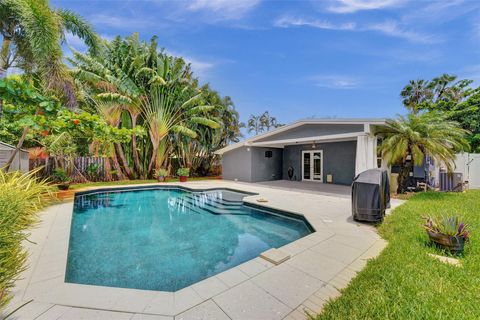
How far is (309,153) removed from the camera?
15.2 meters

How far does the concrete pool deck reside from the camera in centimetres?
232

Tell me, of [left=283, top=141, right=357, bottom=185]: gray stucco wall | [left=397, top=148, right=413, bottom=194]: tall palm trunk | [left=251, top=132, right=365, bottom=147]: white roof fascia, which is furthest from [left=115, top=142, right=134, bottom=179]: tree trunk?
[left=397, top=148, right=413, bottom=194]: tall palm trunk

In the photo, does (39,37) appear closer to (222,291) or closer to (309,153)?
(222,291)

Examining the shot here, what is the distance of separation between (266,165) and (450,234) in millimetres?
12906

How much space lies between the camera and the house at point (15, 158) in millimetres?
8375

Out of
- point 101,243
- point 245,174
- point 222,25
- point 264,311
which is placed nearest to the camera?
point 264,311

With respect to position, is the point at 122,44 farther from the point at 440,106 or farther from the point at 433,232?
the point at 440,106

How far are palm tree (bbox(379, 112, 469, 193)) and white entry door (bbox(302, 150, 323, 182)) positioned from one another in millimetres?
5287

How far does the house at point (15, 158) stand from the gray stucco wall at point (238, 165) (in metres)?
12.1

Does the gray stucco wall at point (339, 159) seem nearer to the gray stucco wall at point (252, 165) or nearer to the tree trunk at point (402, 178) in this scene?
the gray stucco wall at point (252, 165)

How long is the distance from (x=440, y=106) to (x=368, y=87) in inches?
277

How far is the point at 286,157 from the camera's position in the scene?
16844mm

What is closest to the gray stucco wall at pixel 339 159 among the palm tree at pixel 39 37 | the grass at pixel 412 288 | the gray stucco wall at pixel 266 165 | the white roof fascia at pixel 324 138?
the white roof fascia at pixel 324 138

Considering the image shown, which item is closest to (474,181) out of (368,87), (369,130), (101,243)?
(369,130)
